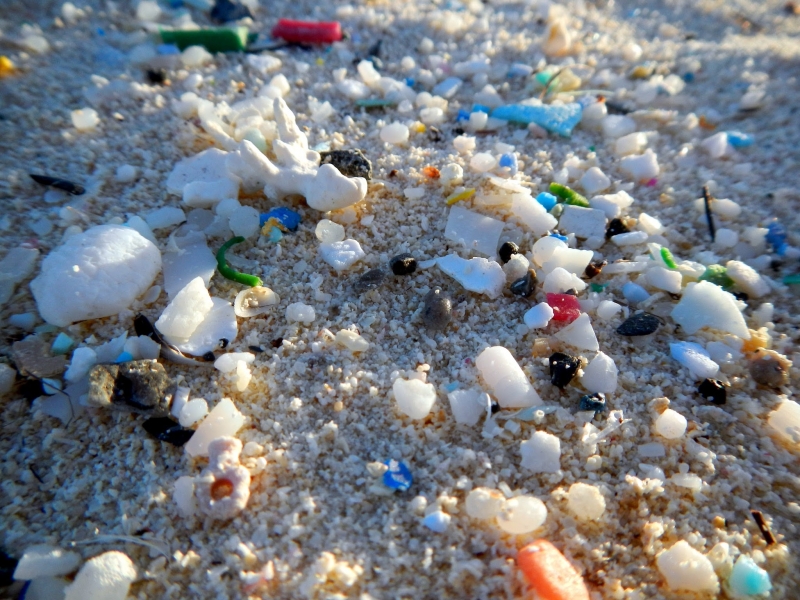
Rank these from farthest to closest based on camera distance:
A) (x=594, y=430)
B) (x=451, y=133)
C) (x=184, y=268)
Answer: (x=451, y=133) → (x=184, y=268) → (x=594, y=430)

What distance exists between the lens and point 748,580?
93cm

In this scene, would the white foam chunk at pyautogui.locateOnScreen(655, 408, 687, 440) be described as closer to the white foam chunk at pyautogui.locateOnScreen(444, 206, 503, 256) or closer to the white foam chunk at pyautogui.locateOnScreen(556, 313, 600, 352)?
the white foam chunk at pyautogui.locateOnScreen(556, 313, 600, 352)

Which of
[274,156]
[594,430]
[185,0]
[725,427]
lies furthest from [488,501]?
[185,0]

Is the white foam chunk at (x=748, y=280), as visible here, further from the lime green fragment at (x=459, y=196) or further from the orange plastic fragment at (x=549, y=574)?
the orange plastic fragment at (x=549, y=574)

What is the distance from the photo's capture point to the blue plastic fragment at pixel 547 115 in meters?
1.71

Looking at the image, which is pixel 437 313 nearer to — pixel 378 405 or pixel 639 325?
pixel 378 405

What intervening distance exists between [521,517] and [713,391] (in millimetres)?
533

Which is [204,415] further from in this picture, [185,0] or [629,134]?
[185,0]

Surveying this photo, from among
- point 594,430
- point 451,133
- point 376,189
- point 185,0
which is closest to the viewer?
point 594,430

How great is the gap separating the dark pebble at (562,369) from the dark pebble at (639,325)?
0.17m

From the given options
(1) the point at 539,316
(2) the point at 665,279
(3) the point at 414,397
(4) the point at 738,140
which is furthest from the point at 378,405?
(4) the point at 738,140

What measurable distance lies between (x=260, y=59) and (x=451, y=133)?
0.76 metres

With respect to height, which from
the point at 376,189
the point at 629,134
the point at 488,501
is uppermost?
the point at 629,134

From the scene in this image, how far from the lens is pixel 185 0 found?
7.32 feet
